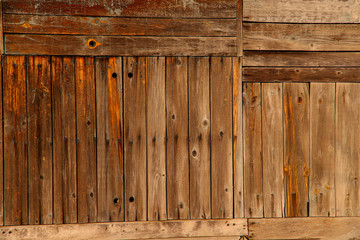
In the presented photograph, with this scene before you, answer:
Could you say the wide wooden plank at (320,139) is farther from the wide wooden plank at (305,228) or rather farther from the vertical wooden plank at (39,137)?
the vertical wooden plank at (39,137)

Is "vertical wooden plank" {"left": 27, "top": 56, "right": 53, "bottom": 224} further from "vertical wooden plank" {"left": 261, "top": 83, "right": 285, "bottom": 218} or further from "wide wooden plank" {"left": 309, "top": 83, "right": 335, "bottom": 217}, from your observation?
"wide wooden plank" {"left": 309, "top": 83, "right": 335, "bottom": 217}

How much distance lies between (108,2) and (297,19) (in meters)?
1.59

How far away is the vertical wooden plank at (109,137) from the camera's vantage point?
2611mm

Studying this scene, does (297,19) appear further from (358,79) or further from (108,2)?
(108,2)

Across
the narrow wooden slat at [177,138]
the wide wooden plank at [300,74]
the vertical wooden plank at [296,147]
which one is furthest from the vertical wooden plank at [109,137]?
the vertical wooden plank at [296,147]

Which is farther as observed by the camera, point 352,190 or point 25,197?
point 352,190

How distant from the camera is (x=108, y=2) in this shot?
260 cm

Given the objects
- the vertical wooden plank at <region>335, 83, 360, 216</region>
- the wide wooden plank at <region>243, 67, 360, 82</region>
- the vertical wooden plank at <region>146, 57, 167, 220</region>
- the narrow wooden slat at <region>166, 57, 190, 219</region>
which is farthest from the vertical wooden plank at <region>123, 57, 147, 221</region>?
the vertical wooden plank at <region>335, 83, 360, 216</region>

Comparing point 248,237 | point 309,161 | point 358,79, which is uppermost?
point 358,79

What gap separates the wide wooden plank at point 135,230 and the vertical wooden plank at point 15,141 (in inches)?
4.9

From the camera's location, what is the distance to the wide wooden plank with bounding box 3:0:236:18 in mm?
2546

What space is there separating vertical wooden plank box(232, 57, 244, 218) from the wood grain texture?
0.43 metres

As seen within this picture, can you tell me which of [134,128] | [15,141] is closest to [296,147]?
[134,128]

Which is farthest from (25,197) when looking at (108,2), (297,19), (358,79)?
(358,79)
